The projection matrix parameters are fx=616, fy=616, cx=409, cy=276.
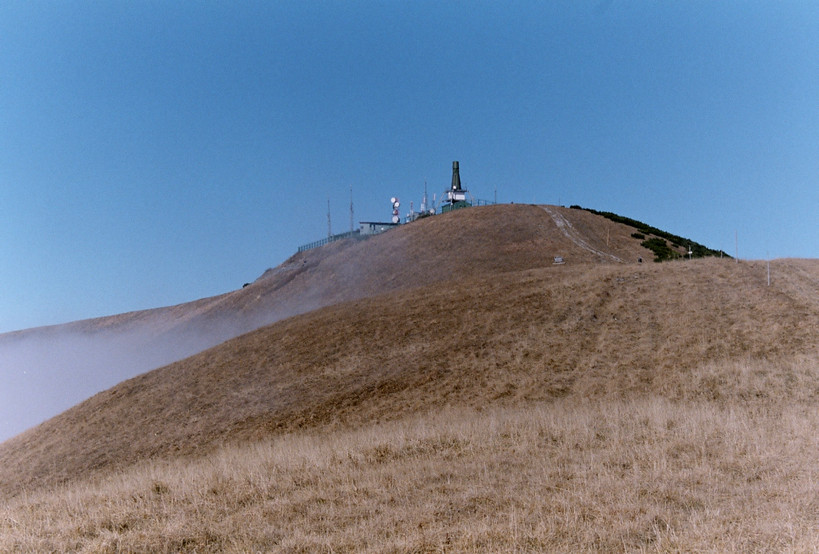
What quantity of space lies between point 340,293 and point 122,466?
30.1 meters

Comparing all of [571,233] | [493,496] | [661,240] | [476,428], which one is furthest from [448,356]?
[661,240]

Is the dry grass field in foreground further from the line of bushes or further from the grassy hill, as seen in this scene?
the line of bushes

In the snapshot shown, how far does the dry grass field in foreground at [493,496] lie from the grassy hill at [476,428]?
2.1 inches

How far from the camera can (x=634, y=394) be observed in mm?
19734

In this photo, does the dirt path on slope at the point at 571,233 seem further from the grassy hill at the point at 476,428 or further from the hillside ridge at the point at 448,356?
the hillside ridge at the point at 448,356

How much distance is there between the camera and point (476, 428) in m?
15.2

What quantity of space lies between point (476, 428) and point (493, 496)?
559 centimetres

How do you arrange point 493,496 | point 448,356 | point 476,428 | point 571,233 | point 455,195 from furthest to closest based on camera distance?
1. point 455,195
2. point 571,233
3. point 448,356
4. point 476,428
5. point 493,496

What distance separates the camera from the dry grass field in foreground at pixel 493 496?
7.80 m

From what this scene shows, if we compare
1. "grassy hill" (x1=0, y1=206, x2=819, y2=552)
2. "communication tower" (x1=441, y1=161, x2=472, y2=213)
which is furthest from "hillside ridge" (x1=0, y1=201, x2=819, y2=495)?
"communication tower" (x1=441, y1=161, x2=472, y2=213)

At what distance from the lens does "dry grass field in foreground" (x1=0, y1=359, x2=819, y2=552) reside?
25.6 feet

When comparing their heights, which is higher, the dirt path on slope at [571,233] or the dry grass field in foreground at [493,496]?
the dirt path on slope at [571,233]

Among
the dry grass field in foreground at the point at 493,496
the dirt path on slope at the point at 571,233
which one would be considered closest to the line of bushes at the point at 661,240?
the dirt path on slope at the point at 571,233

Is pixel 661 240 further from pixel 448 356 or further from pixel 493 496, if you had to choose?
pixel 493 496
